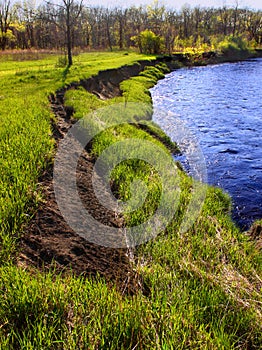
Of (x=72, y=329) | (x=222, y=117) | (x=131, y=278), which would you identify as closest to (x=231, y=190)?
(x=131, y=278)

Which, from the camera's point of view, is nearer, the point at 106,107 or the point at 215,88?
the point at 106,107

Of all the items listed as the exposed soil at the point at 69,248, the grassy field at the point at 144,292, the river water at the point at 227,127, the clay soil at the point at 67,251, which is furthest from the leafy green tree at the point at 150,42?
the clay soil at the point at 67,251

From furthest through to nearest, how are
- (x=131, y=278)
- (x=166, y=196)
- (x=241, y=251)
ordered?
(x=166, y=196), (x=241, y=251), (x=131, y=278)

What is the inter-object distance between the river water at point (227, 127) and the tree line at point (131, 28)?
92.1ft

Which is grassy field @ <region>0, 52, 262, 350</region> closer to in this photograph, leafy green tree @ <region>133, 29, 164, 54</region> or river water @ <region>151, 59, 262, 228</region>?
river water @ <region>151, 59, 262, 228</region>

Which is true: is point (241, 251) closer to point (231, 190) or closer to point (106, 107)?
point (231, 190)

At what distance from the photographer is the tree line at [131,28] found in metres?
54.0

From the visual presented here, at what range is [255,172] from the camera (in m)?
9.13

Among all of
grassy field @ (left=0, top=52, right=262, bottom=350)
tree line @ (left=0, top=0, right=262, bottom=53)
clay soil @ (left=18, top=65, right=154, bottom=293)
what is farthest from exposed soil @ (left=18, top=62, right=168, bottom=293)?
tree line @ (left=0, top=0, right=262, bottom=53)

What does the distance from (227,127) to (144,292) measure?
11.7 m

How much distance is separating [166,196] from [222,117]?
436 inches

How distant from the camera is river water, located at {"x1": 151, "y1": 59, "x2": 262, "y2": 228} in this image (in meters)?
8.02

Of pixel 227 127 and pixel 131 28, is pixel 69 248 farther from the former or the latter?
pixel 131 28

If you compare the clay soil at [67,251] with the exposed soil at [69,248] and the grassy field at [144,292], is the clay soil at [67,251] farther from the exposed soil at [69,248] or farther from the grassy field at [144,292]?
the grassy field at [144,292]
